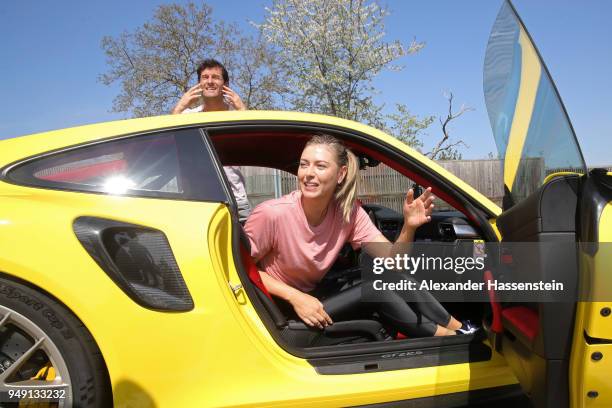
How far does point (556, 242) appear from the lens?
5.00ft

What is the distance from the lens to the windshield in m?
1.68

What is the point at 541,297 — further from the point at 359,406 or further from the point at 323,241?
the point at 323,241

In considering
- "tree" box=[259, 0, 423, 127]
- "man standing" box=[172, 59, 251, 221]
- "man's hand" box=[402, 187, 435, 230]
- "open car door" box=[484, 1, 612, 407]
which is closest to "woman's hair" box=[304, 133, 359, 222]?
"man's hand" box=[402, 187, 435, 230]

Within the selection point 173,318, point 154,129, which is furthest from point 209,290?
point 154,129

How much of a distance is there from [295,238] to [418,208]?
579 mm

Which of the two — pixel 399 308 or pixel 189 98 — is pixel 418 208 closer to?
pixel 399 308

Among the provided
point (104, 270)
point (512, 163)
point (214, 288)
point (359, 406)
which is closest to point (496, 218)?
point (512, 163)

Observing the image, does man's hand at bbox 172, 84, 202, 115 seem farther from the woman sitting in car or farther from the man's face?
the woman sitting in car

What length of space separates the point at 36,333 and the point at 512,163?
1938mm

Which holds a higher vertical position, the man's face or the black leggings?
the man's face

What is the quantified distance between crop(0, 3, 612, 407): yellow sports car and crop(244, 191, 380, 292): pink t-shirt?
7.5 inches

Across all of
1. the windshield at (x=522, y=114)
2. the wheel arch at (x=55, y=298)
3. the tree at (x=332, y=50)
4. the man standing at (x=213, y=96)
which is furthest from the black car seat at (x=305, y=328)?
the tree at (x=332, y=50)

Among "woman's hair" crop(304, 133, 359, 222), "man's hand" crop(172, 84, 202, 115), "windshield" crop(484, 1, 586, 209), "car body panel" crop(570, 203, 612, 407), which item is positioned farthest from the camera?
"man's hand" crop(172, 84, 202, 115)

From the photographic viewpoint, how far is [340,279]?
246 centimetres
